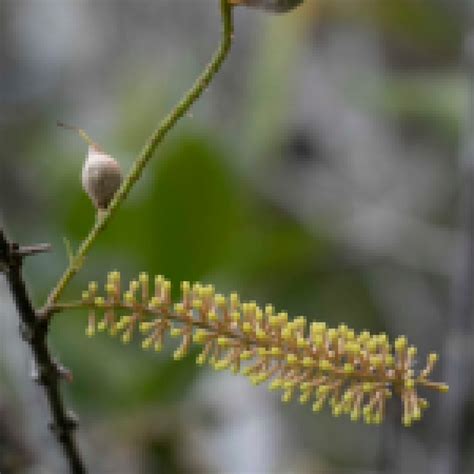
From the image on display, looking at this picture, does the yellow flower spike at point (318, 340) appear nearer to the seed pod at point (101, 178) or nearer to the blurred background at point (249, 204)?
the seed pod at point (101, 178)

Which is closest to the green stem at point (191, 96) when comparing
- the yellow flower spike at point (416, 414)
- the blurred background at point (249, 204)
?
the yellow flower spike at point (416, 414)

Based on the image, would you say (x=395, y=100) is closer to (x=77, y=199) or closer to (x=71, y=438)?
(x=77, y=199)

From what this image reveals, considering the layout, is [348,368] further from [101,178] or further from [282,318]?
[101,178]

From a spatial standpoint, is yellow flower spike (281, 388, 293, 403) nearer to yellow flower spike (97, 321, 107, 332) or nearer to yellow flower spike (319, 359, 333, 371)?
yellow flower spike (319, 359, 333, 371)

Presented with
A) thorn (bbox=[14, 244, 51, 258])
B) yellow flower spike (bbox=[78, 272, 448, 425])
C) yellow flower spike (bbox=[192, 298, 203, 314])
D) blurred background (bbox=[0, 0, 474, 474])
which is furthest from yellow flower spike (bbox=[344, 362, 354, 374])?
blurred background (bbox=[0, 0, 474, 474])

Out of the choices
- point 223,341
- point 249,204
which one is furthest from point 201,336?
point 249,204
